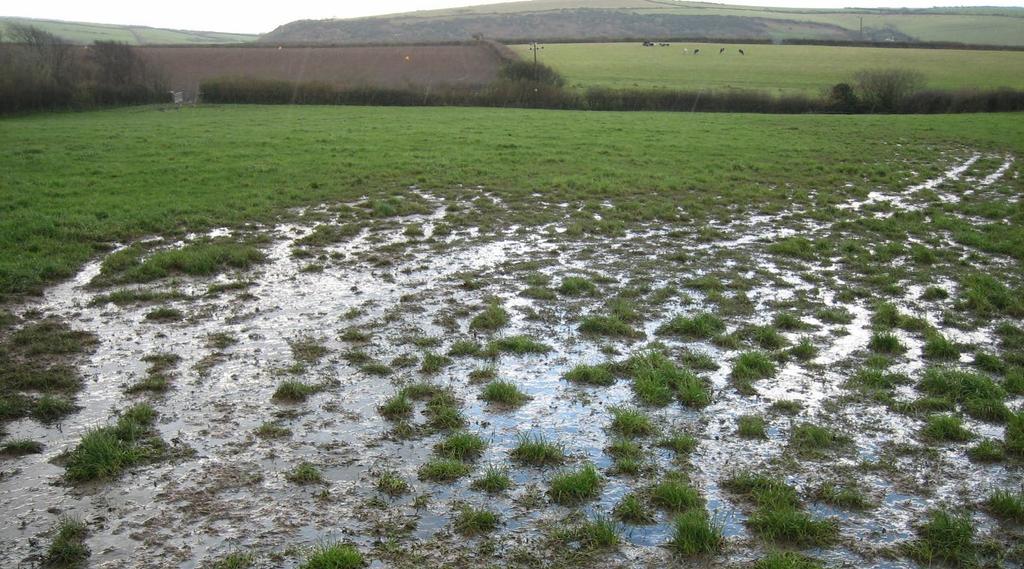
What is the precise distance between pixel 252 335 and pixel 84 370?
1.82m

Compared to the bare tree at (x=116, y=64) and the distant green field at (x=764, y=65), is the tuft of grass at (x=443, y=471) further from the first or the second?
the bare tree at (x=116, y=64)

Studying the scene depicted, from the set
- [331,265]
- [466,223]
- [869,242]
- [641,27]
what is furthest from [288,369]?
[641,27]

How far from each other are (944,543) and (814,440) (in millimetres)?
1510

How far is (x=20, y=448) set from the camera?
6.04 m

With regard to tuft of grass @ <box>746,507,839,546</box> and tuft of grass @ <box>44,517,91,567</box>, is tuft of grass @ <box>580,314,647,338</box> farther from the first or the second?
tuft of grass @ <box>44,517,91,567</box>

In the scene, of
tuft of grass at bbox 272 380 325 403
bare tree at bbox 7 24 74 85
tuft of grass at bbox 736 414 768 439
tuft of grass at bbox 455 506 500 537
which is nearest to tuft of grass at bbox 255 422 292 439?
tuft of grass at bbox 272 380 325 403

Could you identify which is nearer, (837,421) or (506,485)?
(506,485)

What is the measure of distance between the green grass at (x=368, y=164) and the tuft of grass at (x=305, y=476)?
6.89 meters

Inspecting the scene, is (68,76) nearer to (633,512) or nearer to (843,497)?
(633,512)

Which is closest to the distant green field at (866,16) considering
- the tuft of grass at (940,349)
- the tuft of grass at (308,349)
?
the tuft of grass at (940,349)

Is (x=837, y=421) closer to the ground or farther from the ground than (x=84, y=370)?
closer to the ground

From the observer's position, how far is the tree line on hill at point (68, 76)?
37.7 m

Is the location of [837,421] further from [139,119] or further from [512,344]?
[139,119]

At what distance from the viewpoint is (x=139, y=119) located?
36.1 metres
